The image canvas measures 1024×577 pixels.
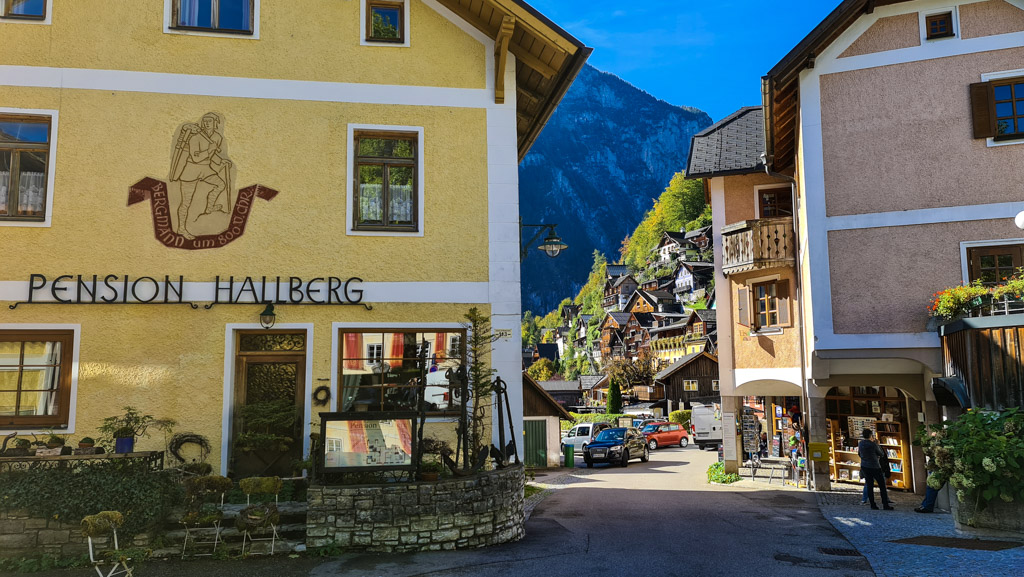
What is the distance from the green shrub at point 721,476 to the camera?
22062mm

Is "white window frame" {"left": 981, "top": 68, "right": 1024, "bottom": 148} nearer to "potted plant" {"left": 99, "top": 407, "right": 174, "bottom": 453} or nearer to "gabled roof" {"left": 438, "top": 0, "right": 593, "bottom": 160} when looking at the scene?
"gabled roof" {"left": 438, "top": 0, "right": 593, "bottom": 160}

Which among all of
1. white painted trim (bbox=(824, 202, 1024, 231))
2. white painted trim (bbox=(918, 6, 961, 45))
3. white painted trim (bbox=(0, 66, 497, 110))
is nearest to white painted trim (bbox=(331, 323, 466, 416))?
white painted trim (bbox=(0, 66, 497, 110))

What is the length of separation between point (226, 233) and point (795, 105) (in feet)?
40.6

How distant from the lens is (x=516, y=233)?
41.1 feet

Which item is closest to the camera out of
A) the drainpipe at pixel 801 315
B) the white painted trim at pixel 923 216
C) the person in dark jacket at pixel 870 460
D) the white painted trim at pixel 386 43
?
the white painted trim at pixel 386 43

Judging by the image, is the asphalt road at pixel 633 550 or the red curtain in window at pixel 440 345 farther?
the red curtain in window at pixel 440 345

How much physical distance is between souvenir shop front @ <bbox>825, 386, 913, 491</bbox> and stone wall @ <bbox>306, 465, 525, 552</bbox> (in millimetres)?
13087

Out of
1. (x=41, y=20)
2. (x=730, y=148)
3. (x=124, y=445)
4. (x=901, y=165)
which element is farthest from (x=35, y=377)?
(x=730, y=148)

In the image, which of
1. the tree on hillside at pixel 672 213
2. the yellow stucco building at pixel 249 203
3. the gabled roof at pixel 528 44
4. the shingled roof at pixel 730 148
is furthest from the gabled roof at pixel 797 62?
the tree on hillside at pixel 672 213

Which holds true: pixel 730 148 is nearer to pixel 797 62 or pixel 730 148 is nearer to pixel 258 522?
pixel 797 62

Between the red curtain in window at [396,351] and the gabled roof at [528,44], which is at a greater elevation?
the gabled roof at [528,44]

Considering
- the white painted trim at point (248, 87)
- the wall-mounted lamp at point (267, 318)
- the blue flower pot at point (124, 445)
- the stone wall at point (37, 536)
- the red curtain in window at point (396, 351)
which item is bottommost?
the stone wall at point (37, 536)

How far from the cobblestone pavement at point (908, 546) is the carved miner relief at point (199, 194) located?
33.1ft

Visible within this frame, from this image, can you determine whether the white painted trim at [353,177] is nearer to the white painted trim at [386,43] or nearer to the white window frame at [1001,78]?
the white painted trim at [386,43]
